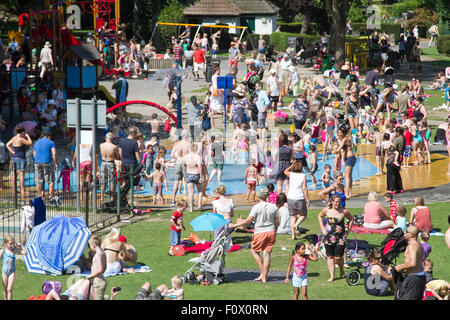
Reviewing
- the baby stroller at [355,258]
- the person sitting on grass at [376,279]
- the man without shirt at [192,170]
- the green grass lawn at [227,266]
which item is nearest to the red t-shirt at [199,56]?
the man without shirt at [192,170]

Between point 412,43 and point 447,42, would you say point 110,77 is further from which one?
point 447,42

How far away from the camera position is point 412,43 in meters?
43.8

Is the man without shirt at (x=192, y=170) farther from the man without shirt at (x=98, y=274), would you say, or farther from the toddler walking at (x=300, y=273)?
the toddler walking at (x=300, y=273)

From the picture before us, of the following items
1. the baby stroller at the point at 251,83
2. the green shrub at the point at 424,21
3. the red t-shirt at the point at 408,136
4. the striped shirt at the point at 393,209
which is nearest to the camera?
the striped shirt at the point at 393,209

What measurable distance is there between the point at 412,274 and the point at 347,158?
7561 mm

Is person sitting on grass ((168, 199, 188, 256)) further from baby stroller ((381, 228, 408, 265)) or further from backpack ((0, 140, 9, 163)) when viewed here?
backpack ((0, 140, 9, 163))

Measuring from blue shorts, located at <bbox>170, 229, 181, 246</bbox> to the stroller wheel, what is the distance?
11.8ft

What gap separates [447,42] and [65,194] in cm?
4116

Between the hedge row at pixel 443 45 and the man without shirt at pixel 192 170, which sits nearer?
the man without shirt at pixel 192 170

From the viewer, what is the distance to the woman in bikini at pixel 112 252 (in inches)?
535

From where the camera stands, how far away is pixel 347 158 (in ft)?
62.7

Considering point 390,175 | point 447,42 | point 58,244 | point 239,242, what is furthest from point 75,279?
point 447,42

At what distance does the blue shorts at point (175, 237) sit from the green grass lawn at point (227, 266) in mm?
285

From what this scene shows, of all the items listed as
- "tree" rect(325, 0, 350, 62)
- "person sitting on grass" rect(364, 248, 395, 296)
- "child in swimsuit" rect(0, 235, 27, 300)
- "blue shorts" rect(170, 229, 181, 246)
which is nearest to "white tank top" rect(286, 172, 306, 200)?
"blue shorts" rect(170, 229, 181, 246)
